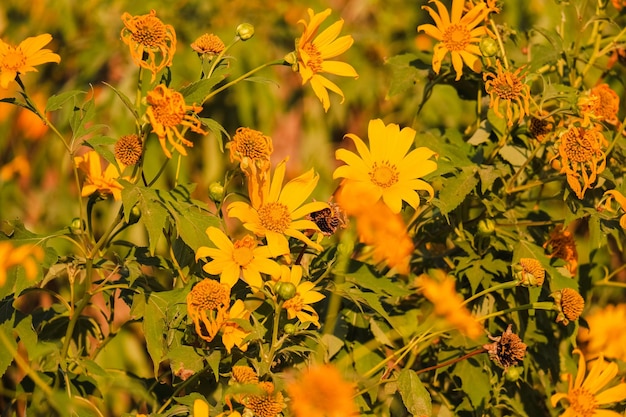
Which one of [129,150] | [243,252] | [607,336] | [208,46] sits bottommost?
[607,336]

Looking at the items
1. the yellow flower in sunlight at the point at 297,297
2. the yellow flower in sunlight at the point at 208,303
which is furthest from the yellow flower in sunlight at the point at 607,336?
the yellow flower in sunlight at the point at 208,303

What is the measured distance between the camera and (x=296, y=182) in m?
1.34

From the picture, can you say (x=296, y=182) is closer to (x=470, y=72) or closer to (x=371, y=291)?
(x=371, y=291)

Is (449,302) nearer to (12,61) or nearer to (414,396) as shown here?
(414,396)

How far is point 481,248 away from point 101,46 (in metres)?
2.06

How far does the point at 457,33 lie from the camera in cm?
147

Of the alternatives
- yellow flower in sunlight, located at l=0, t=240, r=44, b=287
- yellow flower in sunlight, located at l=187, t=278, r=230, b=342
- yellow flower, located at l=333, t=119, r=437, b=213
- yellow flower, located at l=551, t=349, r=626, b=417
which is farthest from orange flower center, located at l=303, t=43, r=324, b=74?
yellow flower, located at l=551, t=349, r=626, b=417

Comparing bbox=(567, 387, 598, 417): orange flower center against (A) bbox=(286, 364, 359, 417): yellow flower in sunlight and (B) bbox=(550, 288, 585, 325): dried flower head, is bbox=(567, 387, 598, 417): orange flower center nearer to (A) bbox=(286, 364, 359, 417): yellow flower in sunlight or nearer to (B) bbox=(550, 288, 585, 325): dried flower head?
(B) bbox=(550, 288, 585, 325): dried flower head

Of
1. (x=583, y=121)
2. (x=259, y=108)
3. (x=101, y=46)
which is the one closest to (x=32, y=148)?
(x=101, y=46)

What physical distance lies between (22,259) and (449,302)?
0.55m

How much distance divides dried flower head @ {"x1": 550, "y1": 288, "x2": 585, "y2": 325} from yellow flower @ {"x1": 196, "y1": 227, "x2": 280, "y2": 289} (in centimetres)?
38

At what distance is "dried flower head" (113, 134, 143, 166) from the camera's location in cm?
123

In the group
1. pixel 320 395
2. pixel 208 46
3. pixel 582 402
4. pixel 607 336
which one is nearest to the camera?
pixel 320 395

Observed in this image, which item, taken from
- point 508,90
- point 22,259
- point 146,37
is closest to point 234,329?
point 22,259
